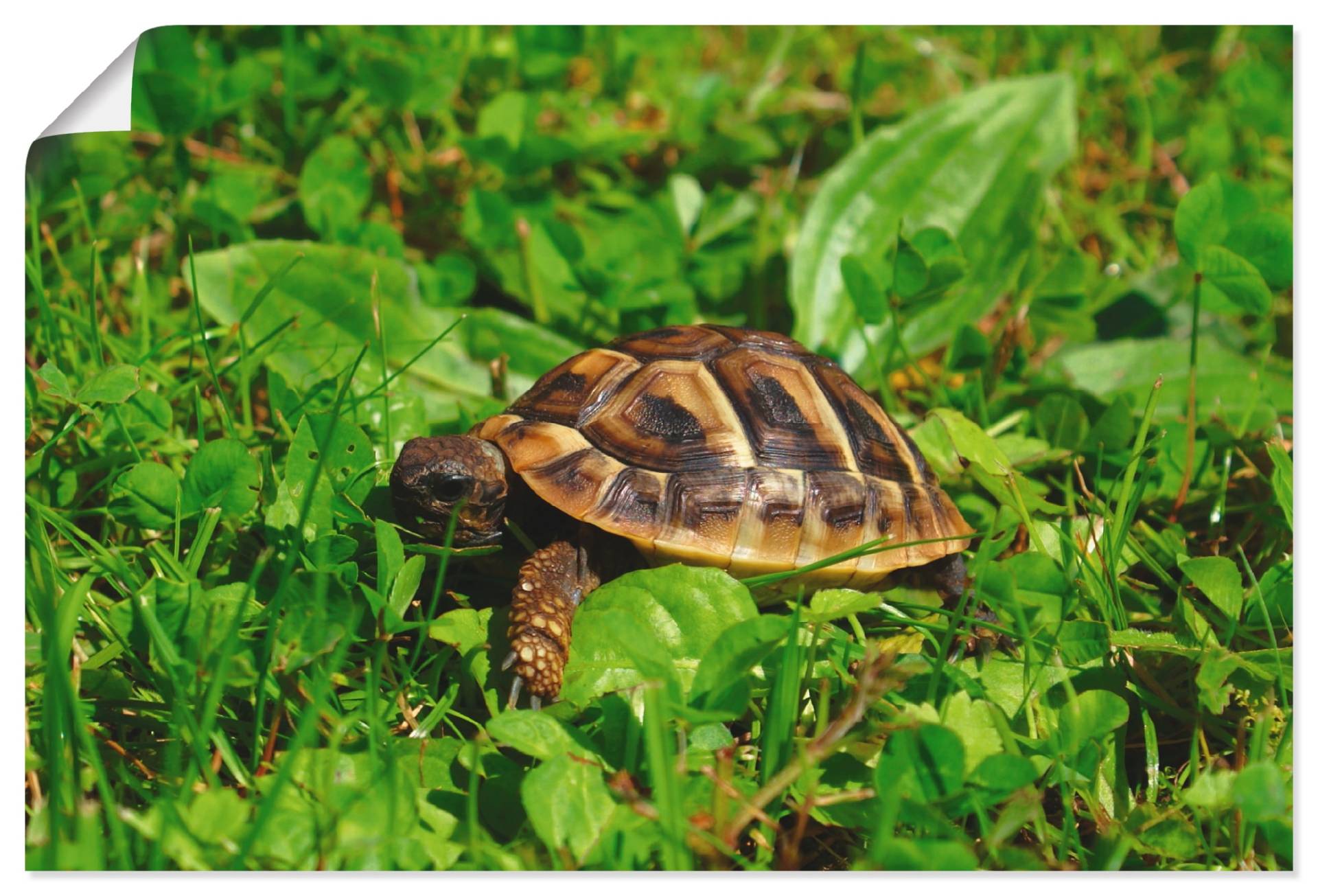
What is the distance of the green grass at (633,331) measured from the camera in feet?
4.99

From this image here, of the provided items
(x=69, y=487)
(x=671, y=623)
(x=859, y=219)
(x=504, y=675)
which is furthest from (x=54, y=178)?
(x=859, y=219)

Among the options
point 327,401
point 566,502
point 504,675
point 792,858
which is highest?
point 327,401

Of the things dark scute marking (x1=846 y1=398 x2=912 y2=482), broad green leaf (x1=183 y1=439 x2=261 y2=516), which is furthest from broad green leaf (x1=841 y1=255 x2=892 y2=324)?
broad green leaf (x1=183 y1=439 x2=261 y2=516)

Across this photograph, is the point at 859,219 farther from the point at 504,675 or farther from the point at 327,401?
the point at 504,675

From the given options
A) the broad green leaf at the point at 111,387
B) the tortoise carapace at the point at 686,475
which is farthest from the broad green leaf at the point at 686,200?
the broad green leaf at the point at 111,387

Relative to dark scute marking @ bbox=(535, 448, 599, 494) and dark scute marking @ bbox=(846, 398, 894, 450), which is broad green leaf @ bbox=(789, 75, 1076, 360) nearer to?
dark scute marking @ bbox=(846, 398, 894, 450)

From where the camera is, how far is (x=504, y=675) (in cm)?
180

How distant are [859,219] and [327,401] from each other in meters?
1.73

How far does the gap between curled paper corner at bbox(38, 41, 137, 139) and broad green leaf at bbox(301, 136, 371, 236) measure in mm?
1015

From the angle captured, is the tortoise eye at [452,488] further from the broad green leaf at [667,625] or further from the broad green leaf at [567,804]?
the broad green leaf at [567,804]

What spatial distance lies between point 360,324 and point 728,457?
3.68 ft

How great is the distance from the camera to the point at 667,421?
2.12m

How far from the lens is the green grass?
4.99ft

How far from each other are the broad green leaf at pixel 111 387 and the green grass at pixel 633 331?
0.02 metres
